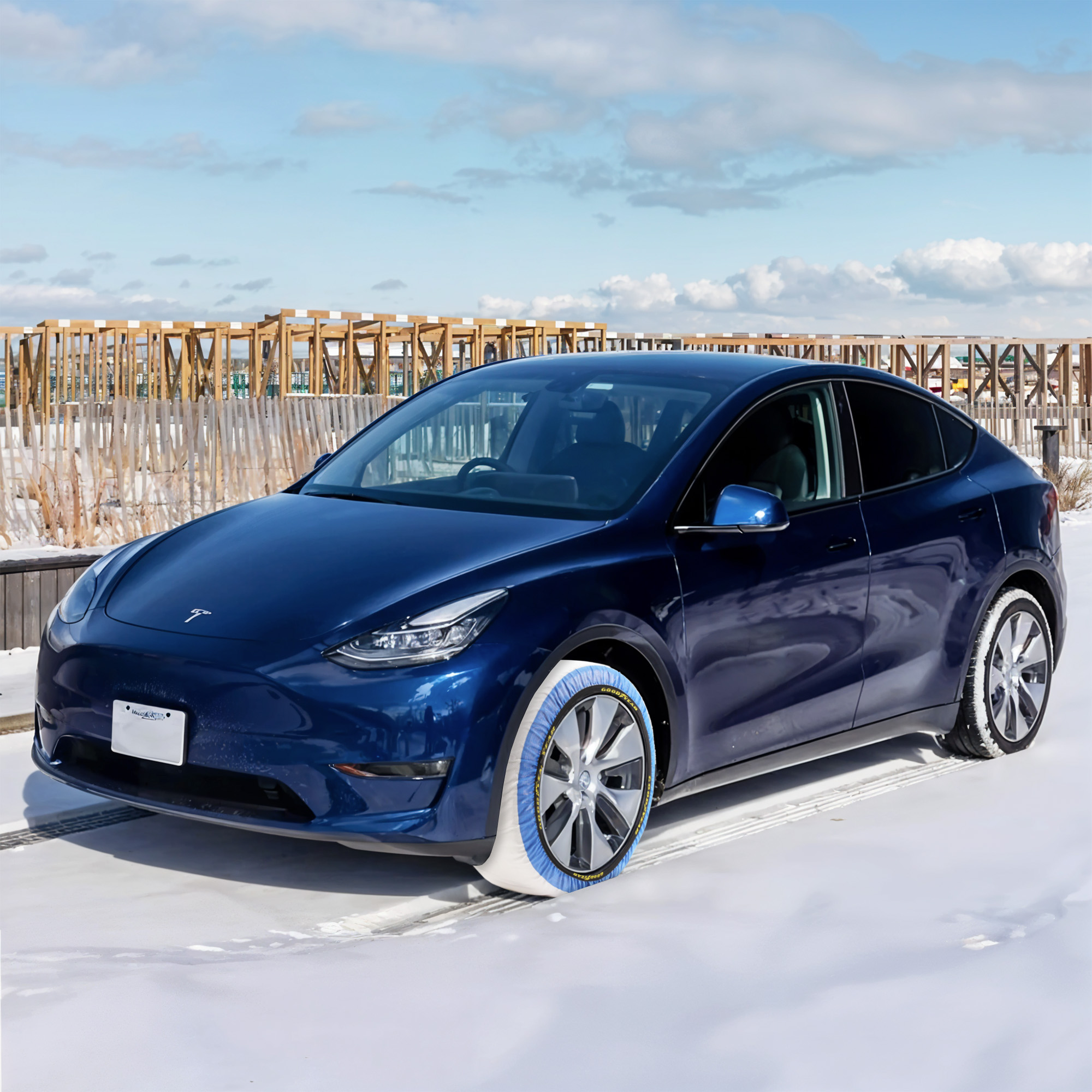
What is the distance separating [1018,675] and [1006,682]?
90mm

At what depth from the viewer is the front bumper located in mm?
3900

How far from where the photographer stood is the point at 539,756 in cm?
411

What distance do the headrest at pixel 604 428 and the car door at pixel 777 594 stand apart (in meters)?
0.34

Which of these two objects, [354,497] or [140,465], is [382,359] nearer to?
[140,465]

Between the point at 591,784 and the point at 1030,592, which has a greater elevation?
the point at 1030,592

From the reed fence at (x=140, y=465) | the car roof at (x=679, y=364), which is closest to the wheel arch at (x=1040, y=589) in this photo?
the car roof at (x=679, y=364)

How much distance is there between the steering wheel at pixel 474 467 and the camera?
5102mm

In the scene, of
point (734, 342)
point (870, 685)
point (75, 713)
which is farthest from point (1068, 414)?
point (75, 713)

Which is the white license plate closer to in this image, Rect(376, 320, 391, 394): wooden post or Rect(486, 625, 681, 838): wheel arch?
Rect(486, 625, 681, 838): wheel arch

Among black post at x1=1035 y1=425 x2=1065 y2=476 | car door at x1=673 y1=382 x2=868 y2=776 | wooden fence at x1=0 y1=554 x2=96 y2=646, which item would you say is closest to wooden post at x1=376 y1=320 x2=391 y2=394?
black post at x1=1035 y1=425 x2=1065 y2=476

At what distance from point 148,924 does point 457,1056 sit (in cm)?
123

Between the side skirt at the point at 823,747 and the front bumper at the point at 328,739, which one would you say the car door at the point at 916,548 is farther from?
the front bumper at the point at 328,739

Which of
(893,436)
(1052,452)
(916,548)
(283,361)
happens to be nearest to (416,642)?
(916,548)

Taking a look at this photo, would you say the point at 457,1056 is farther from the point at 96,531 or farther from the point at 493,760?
the point at 96,531
